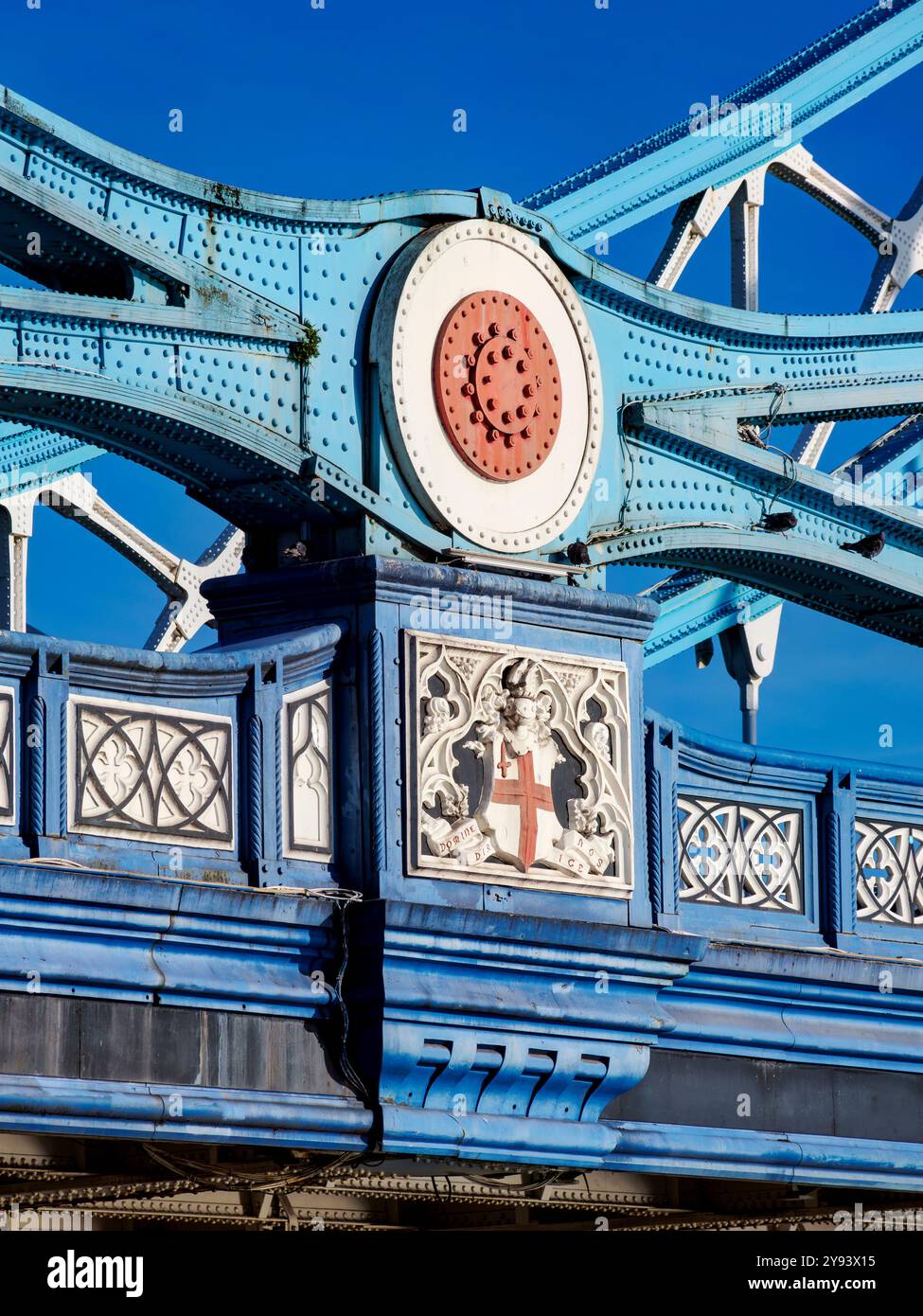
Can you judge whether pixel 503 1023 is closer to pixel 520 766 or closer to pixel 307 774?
pixel 520 766

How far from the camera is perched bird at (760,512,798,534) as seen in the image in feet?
52.5

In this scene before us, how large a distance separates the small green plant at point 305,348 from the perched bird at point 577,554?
6.08 ft

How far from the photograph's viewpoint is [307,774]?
1352 cm

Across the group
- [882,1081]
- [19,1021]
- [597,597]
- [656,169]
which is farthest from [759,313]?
[19,1021]

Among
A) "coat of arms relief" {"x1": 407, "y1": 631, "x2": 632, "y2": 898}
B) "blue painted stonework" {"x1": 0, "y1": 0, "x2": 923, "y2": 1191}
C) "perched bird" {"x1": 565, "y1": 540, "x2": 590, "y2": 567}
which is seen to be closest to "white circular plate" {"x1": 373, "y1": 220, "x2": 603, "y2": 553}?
"blue painted stonework" {"x1": 0, "y1": 0, "x2": 923, "y2": 1191}

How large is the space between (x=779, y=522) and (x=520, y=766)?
288 centimetres

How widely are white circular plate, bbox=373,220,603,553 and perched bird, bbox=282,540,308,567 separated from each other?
0.67 meters

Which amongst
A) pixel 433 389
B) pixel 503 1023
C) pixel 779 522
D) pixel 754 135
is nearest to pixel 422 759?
pixel 503 1023

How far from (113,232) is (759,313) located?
181 inches

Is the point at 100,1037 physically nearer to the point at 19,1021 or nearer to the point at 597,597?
the point at 19,1021

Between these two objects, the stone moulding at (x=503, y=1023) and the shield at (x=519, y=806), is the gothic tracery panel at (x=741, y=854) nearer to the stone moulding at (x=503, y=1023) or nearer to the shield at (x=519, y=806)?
the stone moulding at (x=503, y=1023)

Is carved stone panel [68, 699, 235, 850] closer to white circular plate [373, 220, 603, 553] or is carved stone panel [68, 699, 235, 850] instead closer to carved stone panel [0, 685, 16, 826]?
carved stone panel [0, 685, 16, 826]
